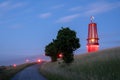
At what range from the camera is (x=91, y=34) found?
10281 centimetres

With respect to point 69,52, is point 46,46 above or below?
above

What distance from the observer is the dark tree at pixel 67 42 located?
2208 inches

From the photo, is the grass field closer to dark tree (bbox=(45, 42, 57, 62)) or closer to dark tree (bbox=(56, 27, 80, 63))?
dark tree (bbox=(56, 27, 80, 63))

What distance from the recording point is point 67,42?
55.8 metres

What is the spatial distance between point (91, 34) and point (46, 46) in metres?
14.8

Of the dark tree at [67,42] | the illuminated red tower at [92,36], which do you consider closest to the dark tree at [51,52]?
the illuminated red tower at [92,36]

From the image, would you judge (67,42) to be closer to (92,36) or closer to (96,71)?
(96,71)

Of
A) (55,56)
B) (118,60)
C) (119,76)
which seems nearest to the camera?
(119,76)

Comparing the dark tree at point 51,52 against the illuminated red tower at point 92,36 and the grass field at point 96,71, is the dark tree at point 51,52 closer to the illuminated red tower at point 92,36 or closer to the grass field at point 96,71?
the illuminated red tower at point 92,36

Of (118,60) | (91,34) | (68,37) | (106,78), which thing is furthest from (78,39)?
(91,34)

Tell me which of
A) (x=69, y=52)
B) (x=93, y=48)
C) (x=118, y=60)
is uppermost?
(x=93, y=48)

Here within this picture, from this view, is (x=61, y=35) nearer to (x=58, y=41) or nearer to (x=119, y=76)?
(x=58, y=41)

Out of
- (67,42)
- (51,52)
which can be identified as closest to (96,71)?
(67,42)

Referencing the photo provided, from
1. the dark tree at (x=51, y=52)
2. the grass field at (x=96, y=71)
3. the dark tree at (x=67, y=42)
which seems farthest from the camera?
the dark tree at (x=51, y=52)
